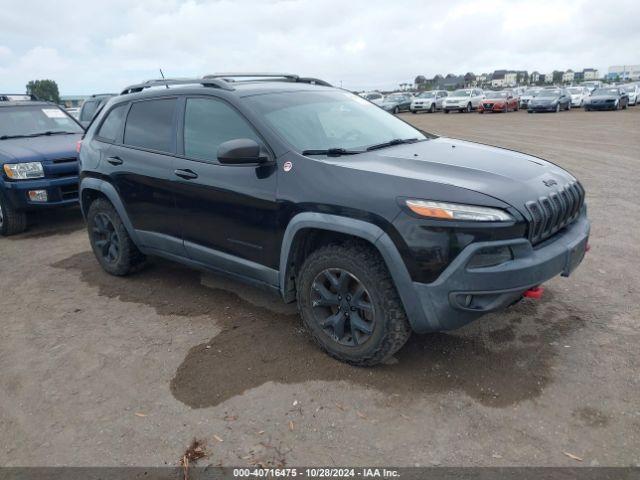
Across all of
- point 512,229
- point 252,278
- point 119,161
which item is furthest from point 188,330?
point 512,229

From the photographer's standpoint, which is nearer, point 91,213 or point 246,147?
point 246,147

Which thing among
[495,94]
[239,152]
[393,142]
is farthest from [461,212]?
[495,94]

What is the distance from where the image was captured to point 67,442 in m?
2.71

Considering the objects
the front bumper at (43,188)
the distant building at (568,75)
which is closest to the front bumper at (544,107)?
the front bumper at (43,188)

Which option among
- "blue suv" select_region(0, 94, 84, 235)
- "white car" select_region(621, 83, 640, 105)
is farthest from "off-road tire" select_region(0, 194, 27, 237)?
"white car" select_region(621, 83, 640, 105)

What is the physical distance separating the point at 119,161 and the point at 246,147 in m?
1.88

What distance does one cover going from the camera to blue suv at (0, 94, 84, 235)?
21.9ft

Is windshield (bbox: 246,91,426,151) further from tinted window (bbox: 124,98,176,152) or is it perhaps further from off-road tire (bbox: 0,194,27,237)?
off-road tire (bbox: 0,194,27,237)

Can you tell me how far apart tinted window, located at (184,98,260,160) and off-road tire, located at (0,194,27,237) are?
13.7 ft

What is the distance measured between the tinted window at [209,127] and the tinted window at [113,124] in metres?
1.08

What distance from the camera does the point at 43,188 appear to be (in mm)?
6777

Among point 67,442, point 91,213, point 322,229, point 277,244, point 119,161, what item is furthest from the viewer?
point 91,213

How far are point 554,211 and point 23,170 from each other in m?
6.50

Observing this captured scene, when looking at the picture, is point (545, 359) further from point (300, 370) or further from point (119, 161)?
point (119, 161)
